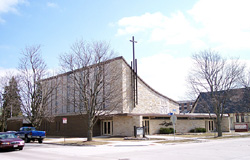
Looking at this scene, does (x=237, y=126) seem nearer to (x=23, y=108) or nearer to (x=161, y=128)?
(x=161, y=128)

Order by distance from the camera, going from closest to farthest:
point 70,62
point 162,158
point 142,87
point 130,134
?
point 162,158 < point 70,62 < point 130,134 < point 142,87

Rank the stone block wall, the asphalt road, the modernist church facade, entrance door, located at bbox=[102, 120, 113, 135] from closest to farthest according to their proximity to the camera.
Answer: the asphalt road → the modernist church facade → entrance door, located at bbox=[102, 120, 113, 135] → the stone block wall

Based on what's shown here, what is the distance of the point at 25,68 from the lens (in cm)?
3734

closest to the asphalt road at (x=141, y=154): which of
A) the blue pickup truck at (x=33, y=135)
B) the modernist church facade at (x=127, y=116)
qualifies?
the blue pickup truck at (x=33, y=135)

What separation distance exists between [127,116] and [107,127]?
415 centimetres

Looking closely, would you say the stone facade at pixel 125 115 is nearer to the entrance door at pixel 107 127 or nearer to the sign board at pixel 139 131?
the entrance door at pixel 107 127

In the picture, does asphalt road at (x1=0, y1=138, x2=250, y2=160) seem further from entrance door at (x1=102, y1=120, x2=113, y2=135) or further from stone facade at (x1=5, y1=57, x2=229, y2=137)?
entrance door at (x1=102, y1=120, x2=113, y2=135)

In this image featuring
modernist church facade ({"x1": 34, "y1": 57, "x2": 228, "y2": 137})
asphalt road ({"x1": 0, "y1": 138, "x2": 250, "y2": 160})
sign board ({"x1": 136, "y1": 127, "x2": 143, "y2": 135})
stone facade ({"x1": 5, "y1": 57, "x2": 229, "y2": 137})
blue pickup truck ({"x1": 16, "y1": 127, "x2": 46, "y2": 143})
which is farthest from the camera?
modernist church facade ({"x1": 34, "y1": 57, "x2": 228, "y2": 137})

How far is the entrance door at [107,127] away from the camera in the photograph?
36656 mm

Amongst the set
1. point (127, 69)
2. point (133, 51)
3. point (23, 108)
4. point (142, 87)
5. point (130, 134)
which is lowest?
point (130, 134)

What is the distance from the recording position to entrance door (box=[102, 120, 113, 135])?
3666 centimetres

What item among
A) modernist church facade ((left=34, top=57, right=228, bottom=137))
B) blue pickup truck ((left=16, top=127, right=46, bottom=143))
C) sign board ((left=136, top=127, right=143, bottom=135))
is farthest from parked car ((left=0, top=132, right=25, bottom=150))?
sign board ((left=136, top=127, right=143, bottom=135))

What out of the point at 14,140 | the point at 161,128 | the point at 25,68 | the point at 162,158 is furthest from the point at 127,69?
the point at 162,158

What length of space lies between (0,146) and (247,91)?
41.4 m
